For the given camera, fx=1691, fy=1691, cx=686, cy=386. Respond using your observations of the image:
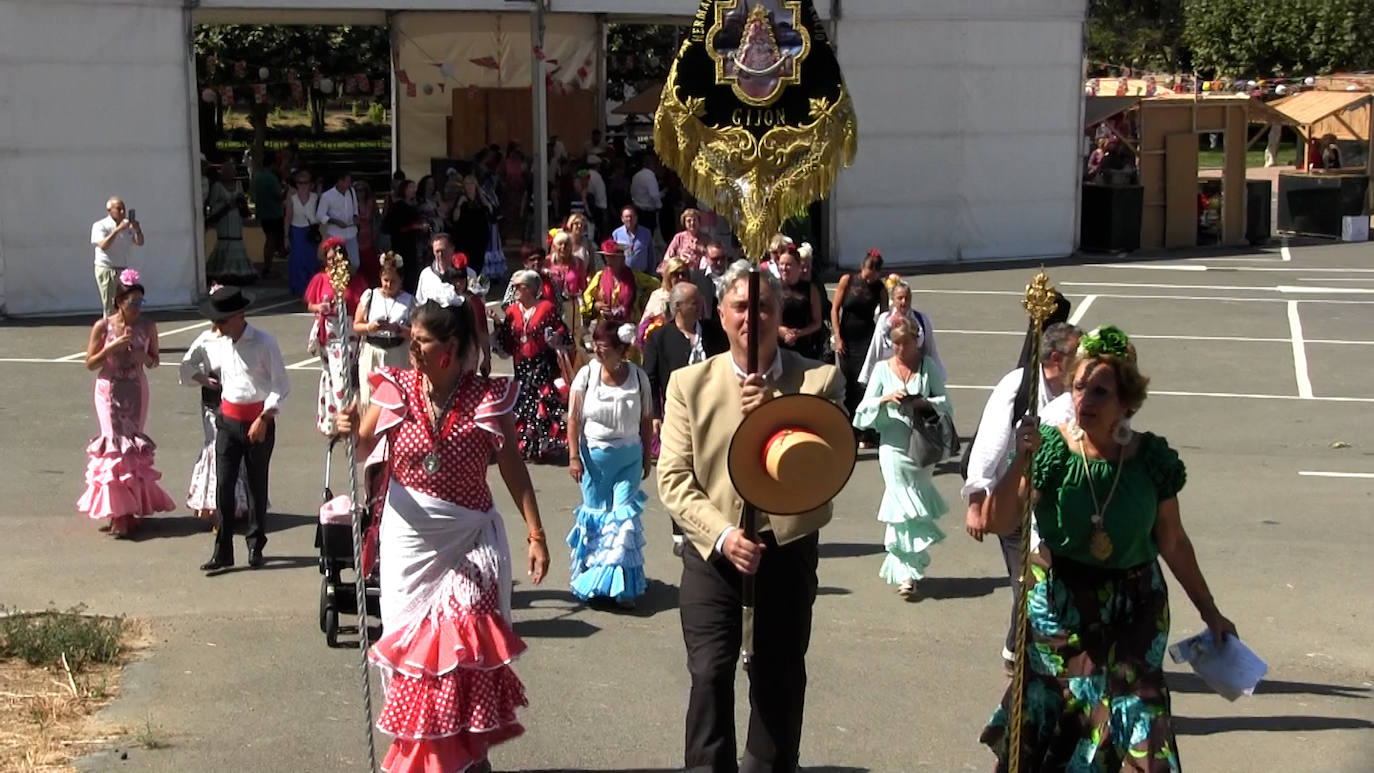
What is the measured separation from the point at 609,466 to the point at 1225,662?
425 centimetres

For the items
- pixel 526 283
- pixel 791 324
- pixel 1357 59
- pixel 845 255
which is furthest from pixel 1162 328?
pixel 1357 59

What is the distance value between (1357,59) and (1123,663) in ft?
157

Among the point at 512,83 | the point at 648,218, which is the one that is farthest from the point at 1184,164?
the point at 512,83

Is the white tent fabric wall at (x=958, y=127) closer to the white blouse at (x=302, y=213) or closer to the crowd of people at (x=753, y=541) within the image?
the white blouse at (x=302, y=213)

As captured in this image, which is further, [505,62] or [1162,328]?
[505,62]

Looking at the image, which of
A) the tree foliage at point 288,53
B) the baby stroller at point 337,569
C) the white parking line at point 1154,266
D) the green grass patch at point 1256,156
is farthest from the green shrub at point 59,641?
the green grass patch at point 1256,156

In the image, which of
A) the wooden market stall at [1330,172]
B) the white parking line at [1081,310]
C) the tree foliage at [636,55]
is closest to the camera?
the white parking line at [1081,310]

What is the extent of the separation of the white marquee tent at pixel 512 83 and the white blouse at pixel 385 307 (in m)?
9.62

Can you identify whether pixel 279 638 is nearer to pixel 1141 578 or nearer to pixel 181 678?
pixel 181 678

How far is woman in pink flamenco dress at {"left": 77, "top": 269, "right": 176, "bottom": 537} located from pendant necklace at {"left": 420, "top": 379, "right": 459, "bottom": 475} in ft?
16.8

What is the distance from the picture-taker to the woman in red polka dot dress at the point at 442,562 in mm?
5914

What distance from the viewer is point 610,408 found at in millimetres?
9109

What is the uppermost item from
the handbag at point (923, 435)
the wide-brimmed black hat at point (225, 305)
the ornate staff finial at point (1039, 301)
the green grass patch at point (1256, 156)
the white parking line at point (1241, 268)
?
the green grass patch at point (1256, 156)

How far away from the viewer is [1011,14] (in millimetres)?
25844
